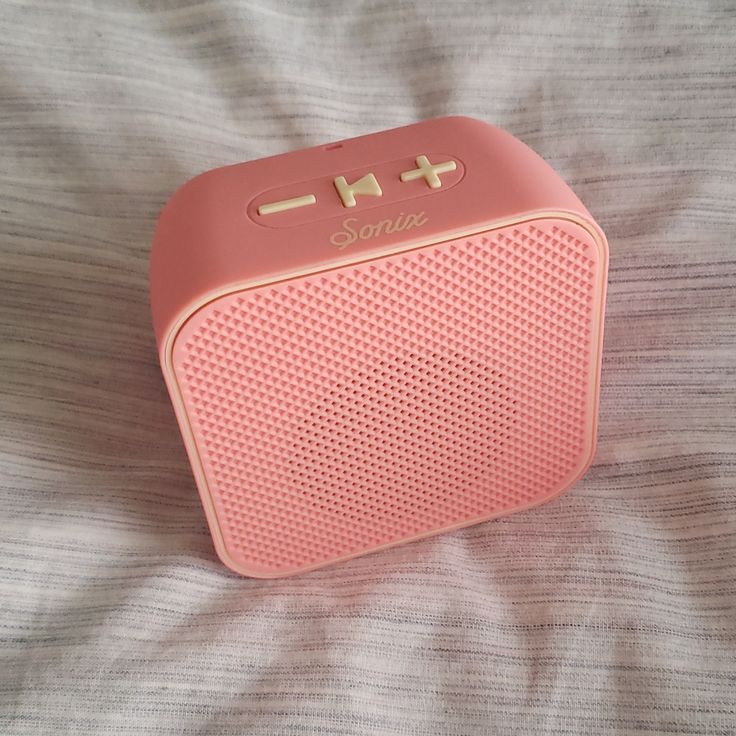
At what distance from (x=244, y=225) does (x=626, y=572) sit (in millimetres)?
368

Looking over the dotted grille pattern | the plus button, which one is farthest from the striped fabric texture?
the plus button

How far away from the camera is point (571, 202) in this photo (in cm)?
59

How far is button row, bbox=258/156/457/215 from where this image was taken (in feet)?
1.91

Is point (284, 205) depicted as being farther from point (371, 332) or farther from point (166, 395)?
point (166, 395)

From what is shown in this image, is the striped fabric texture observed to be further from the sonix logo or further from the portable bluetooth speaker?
the sonix logo

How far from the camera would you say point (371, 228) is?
22.2 inches

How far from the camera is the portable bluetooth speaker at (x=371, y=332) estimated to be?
0.56m

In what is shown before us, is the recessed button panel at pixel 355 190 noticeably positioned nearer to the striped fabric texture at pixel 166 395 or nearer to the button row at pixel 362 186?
the button row at pixel 362 186

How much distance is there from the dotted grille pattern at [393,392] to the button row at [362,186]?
5cm

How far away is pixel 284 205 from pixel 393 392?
0.49 ft

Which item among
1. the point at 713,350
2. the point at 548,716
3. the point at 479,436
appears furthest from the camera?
the point at 713,350

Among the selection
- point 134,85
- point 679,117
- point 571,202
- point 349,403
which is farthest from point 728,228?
point 134,85

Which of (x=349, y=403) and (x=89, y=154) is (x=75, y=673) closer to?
(x=349, y=403)

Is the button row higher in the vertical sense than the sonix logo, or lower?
higher
